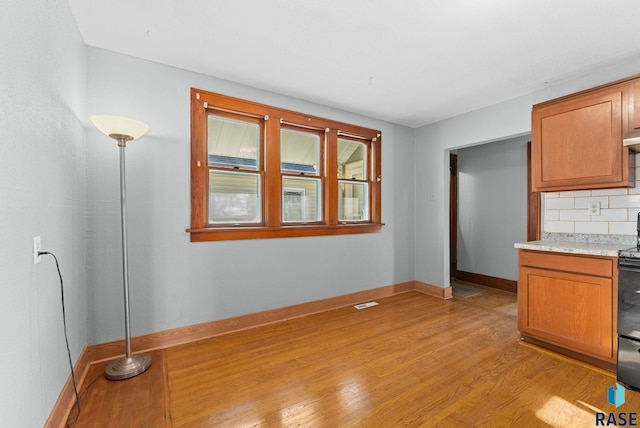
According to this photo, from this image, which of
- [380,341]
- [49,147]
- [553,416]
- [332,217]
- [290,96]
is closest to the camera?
[49,147]

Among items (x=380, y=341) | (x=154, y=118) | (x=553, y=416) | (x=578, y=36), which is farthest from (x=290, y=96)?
(x=553, y=416)

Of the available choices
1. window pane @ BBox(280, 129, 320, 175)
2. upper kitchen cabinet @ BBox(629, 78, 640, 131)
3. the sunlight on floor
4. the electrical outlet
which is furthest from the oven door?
the electrical outlet

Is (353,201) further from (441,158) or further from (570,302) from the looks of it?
(570,302)

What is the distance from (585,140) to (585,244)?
97cm

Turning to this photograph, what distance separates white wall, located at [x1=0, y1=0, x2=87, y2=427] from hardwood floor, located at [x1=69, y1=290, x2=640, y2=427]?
591 millimetres

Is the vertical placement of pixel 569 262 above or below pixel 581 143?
below

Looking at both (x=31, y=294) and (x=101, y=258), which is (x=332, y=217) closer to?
(x=101, y=258)

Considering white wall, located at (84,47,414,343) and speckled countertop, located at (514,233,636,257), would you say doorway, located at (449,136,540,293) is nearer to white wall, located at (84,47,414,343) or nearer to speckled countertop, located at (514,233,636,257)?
speckled countertop, located at (514,233,636,257)

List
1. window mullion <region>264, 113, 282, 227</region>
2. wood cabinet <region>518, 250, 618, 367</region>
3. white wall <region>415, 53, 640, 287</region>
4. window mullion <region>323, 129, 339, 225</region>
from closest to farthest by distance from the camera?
wood cabinet <region>518, 250, 618, 367</region> < window mullion <region>264, 113, 282, 227</region> < white wall <region>415, 53, 640, 287</region> < window mullion <region>323, 129, 339, 225</region>

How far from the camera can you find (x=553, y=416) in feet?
5.76

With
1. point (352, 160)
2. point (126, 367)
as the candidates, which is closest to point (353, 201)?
point (352, 160)

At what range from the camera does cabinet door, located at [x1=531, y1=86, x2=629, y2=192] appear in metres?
2.39

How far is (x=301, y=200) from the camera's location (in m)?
3.67

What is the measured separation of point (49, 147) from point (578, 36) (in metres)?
3.69
